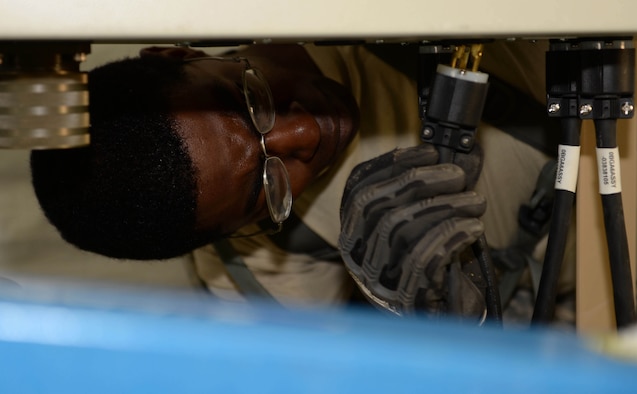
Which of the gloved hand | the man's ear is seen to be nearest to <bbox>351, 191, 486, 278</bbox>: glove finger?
the gloved hand

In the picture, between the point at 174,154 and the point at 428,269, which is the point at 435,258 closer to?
the point at 428,269

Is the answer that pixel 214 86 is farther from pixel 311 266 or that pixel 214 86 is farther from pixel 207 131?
pixel 311 266

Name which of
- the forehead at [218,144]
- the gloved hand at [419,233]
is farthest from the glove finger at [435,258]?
the forehead at [218,144]

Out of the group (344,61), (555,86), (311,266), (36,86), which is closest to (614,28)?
(555,86)

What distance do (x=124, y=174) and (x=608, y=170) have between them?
16.2 inches

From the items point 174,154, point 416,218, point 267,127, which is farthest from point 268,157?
point 416,218

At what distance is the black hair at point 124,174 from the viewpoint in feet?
2.45

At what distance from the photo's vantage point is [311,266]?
3.71 feet

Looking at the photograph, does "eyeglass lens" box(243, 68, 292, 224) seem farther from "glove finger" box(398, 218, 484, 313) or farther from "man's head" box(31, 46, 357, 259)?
"glove finger" box(398, 218, 484, 313)

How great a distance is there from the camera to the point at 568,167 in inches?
25.9

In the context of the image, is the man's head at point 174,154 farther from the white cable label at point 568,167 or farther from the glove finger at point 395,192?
the white cable label at point 568,167

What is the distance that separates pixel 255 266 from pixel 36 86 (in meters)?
0.67

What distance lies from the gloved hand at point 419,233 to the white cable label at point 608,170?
94mm

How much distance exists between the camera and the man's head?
0.75m
